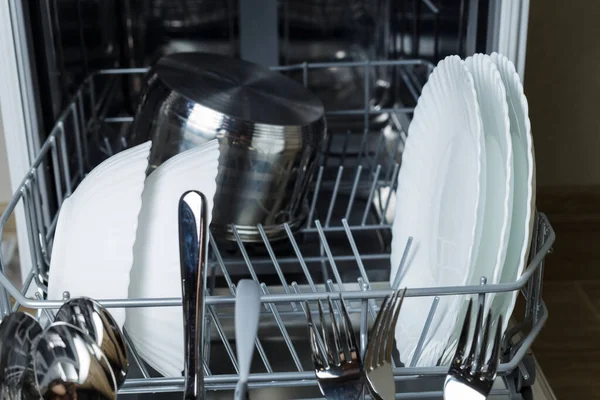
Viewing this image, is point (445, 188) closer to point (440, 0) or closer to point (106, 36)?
point (440, 0)

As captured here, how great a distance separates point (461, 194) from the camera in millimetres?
718

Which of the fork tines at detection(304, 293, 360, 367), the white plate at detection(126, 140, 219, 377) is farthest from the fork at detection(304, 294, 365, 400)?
the white plate at detection(126, 140, 219, 377)

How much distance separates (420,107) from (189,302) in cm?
32

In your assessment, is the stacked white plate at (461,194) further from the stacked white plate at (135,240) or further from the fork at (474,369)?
the stacked white plate at (135,240)

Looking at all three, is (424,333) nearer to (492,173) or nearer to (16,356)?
(492,173)

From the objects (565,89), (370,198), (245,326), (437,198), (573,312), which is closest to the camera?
(245,326)

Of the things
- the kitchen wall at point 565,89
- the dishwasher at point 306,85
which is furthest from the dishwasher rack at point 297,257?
the kitchen wall at point 565,89

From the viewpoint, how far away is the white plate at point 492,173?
→ 2.00 ft

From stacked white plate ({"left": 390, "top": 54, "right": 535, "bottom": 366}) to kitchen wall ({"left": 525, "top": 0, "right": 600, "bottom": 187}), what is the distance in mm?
475

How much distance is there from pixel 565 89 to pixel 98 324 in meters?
0.85

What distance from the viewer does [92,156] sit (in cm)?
97

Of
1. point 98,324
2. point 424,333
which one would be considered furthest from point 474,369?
point 98,324

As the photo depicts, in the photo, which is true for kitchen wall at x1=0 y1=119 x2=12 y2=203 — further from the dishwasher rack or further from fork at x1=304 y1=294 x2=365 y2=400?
fork at x1=304 y1=294 x2=365 y2=400

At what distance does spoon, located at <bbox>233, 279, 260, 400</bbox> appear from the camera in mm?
522
